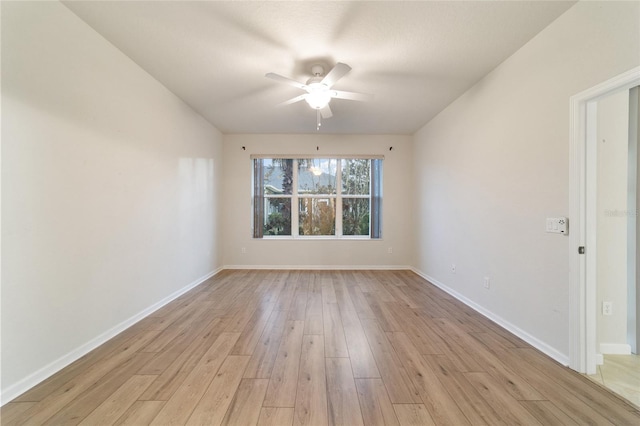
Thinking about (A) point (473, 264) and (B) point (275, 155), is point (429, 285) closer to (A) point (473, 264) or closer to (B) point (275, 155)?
(A) point (473, 264)

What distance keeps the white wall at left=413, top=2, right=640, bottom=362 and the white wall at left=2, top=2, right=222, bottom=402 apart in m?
3.70

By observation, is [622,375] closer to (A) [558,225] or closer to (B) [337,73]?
(A) [558,225]

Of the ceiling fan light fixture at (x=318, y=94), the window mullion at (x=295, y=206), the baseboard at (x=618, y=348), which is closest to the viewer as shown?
the baseboard at (x=618, y=348)

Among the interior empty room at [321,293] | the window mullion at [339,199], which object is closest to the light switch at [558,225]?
the interior empty room at [321,293]

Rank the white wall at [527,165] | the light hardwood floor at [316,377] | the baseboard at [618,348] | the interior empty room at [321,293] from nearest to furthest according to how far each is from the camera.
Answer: the light hardwood floor at [316,377]
the interior empty room at [321,293]
the white wall at [527,165]
the baseboard at [618,348]

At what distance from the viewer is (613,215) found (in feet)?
6.09

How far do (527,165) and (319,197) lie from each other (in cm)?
341

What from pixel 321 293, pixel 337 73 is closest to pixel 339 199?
pixel 321 293

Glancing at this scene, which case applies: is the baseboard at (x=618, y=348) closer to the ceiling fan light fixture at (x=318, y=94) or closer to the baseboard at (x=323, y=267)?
the baseboard at (x=323, y=267)

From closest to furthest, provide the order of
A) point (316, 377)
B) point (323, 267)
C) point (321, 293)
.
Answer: point (316, 377) < point (321, 293) < point (323, 267)

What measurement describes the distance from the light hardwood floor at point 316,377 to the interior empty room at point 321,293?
2cm

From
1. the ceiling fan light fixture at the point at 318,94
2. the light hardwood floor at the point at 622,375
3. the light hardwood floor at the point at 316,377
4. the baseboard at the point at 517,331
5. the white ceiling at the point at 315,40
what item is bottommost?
the light hardwood floor at the point at 622,375

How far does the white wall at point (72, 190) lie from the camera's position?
4.77ft

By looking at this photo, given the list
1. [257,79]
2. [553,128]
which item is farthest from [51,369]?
[553,128]
